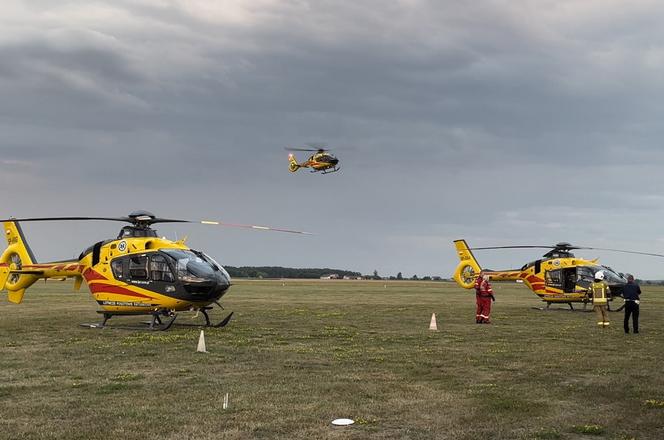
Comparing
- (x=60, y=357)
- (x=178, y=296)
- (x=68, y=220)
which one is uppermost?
(x=68, y=220)

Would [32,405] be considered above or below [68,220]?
below

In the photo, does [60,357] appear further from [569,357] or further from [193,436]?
[569,357]

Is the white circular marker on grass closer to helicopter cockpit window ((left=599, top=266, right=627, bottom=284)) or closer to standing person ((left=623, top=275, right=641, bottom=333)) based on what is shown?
standing person ((left=623, top=275, right=641, bottom=333))

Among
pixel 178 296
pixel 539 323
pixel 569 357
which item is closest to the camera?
pixel 569 357

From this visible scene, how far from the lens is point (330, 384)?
12820 millimetres

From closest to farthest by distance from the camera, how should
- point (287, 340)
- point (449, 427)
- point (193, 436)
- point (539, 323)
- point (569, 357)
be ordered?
1. point (193, 436)
2. point (449, 427)
3. point (569, 357)
4. point (287, 340)
5. point (539, 323)

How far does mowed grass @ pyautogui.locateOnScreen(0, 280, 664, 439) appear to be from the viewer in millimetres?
9484

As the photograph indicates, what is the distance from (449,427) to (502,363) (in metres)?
6.63

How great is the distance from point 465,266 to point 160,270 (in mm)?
26908

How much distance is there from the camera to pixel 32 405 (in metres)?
10.9

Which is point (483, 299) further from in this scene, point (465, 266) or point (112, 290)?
point (465, 266)

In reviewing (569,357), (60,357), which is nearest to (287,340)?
(60,357)

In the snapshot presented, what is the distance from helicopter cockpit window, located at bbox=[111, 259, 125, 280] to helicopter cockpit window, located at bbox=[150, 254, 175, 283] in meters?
1.36

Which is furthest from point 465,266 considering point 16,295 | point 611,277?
point 16,295
